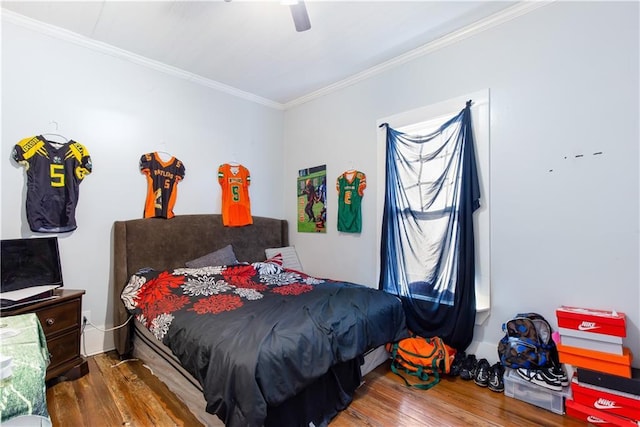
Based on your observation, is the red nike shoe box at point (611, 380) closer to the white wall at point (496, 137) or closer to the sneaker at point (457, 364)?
the white wall at point (496, 137)

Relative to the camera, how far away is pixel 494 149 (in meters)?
2.45

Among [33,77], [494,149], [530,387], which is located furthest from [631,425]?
[33,77]

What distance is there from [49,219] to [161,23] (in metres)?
1.87

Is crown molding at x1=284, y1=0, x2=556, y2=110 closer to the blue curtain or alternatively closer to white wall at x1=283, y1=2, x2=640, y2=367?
white wall at x1=283, y1=2, x2=640, y2=367

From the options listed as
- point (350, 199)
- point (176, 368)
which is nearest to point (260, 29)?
point (350, 199)

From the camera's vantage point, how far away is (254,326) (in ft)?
5.65

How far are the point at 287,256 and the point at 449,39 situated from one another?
2838 mm

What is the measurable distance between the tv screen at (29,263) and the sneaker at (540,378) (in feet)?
11.5

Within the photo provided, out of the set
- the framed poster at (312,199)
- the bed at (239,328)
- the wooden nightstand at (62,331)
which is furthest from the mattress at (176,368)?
the framed poster at (312,199)

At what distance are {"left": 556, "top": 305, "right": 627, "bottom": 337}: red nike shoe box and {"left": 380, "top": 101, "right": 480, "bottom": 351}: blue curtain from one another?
1.98 ft

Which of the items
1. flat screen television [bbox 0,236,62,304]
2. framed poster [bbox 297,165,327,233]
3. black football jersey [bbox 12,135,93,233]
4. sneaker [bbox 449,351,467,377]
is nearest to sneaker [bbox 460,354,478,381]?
sneaker [bbox 449,351,467,377]

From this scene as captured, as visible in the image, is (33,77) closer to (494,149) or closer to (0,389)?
(0,389)

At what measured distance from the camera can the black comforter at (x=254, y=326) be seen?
1.45 m

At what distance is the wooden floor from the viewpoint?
1848 mm
